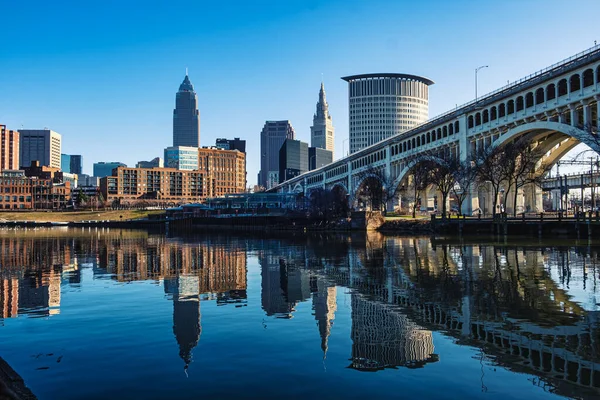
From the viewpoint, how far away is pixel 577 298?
20328mm

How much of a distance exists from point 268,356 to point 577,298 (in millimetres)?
14106

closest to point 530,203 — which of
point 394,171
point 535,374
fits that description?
point 394,171

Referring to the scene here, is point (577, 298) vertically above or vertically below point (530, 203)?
below

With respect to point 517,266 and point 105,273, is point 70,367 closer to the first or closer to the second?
point 105,273

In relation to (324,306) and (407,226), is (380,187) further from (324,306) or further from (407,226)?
(324,306)

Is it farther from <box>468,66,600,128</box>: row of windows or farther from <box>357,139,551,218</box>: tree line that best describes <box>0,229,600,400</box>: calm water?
<box>357,139,551,218</box>: tree line

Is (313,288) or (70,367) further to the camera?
(313,288)

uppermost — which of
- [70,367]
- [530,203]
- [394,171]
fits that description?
[394,171]

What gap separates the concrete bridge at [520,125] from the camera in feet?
199

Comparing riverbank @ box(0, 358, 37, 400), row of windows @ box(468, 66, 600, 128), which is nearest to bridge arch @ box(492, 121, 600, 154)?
row of windows @ box(468, 66, 600, 128)

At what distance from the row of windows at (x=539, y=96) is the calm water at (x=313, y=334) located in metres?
39.7

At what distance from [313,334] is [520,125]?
68632mm

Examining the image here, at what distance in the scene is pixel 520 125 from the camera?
74.1 m

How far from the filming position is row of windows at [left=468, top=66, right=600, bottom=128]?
60938 millimetres
